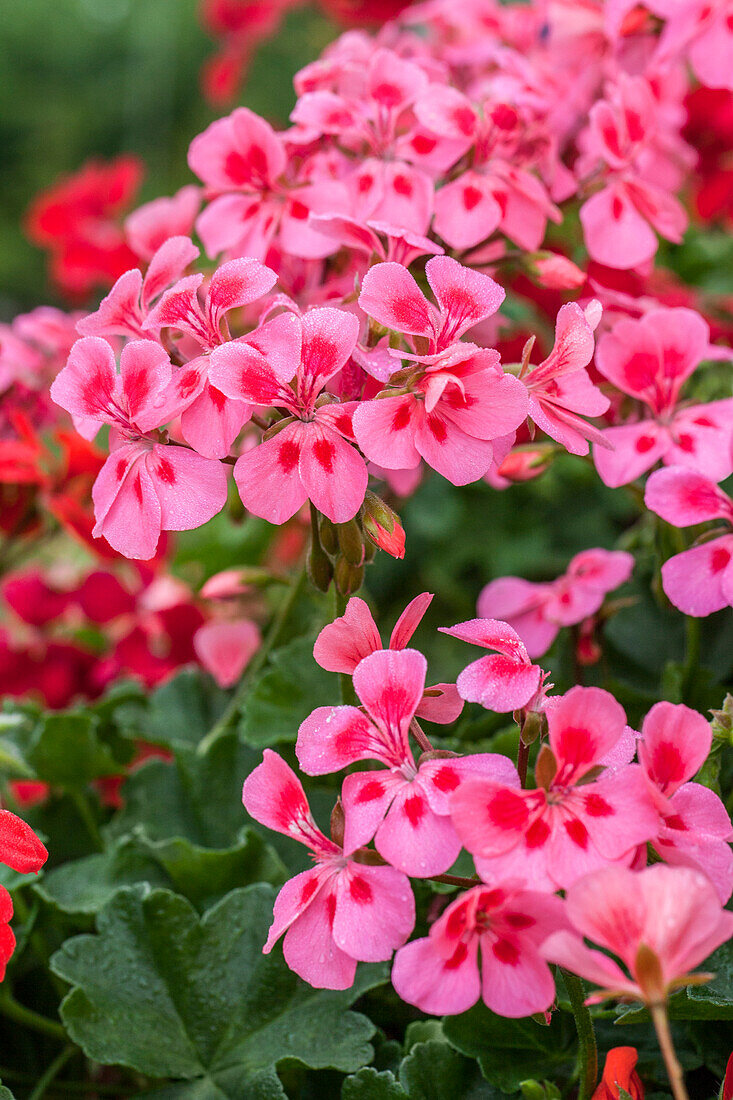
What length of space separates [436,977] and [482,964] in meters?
0.02

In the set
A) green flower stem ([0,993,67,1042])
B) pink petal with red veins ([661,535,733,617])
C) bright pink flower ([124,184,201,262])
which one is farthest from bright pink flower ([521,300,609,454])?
green flower stem ([0,993,67,1042])

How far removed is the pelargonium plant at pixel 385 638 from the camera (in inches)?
18.3

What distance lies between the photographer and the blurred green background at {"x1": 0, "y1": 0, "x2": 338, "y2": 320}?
3.92m

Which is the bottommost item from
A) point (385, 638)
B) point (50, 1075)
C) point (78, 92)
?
point (78, 92)

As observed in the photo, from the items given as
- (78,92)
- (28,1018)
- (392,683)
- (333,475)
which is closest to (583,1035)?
(392,683)

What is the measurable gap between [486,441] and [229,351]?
14cm

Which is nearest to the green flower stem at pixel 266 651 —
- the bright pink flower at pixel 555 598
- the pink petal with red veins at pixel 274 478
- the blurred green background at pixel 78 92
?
the bright pink flower at pixel 555 598

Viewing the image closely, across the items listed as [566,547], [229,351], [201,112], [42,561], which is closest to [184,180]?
[201,112]

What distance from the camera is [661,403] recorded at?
69 cm

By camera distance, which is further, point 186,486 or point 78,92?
point 78,92

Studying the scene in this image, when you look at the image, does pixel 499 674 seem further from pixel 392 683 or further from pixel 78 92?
pixel 78 92

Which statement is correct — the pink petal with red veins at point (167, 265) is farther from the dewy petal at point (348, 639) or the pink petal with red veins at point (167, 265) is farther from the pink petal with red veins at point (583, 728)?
the pink petal with red veins at point (583, 728)

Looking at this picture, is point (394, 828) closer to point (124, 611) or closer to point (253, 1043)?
point (253, 1043)

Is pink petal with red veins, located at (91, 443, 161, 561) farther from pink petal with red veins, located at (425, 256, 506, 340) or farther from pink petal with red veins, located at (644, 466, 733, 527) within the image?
pink petal with red veins, located at (644, 466, 733, 527)
